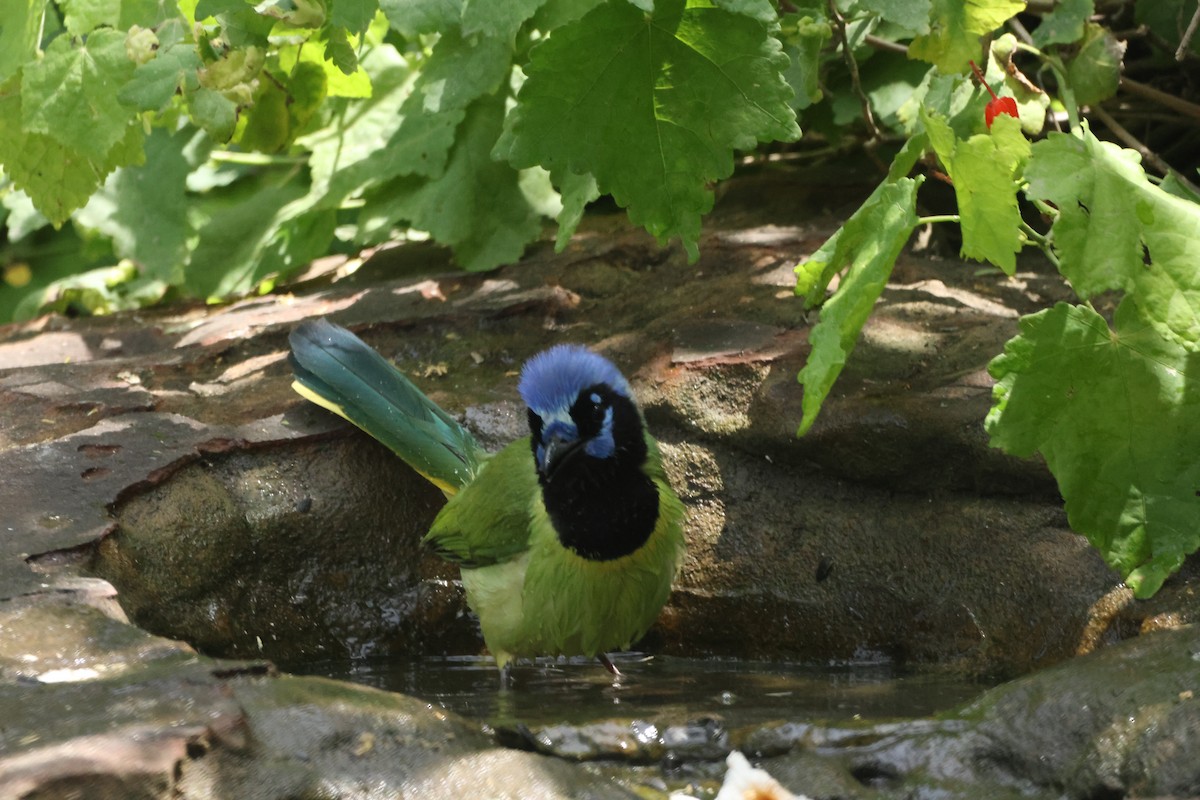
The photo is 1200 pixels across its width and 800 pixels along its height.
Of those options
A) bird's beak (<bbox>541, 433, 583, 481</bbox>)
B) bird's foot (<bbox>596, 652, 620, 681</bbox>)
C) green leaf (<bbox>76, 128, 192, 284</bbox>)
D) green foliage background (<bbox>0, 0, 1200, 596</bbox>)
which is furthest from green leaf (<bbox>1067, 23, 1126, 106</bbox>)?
green leaf (<bbox>76, 128, 192, 284</bbox>)

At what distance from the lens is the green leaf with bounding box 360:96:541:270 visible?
209 inches

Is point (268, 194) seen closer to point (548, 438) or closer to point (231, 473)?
point (231, 473)

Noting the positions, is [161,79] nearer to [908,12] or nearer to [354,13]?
[354,13]

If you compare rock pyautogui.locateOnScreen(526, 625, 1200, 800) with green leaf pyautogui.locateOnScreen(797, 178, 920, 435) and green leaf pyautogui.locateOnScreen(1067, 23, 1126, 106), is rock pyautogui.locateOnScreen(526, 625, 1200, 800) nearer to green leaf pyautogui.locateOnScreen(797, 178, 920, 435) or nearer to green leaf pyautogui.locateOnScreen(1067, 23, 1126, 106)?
green leaf pyautogui.locateOnScreen(797, 178, 920, 435)

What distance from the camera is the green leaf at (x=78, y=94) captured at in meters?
3.73

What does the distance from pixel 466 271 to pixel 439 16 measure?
1.98 metres

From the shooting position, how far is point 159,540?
12.0 ft

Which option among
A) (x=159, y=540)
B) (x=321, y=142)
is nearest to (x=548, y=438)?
(x=159, y=540)

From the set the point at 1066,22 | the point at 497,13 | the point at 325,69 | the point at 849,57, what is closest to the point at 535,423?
the point at 497,13

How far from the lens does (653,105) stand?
348 cm

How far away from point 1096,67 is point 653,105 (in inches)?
60.3

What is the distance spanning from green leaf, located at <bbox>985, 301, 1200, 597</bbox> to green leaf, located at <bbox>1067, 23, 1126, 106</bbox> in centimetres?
147

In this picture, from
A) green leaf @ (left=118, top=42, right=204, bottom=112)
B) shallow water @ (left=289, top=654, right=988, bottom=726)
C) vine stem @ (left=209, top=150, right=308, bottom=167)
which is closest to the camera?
shallow water @ (left=289, top=654, right=988, bottom=726)

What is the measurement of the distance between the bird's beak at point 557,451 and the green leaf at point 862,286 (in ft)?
2.80
